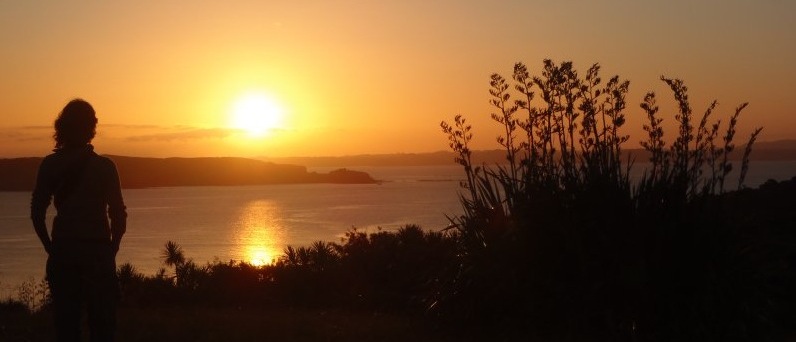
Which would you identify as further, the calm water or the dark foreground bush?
the calm water

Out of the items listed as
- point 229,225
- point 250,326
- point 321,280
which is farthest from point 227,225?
point 250,326

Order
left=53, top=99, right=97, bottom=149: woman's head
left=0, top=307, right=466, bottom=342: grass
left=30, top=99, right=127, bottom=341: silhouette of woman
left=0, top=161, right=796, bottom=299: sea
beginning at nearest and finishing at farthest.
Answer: left=30, top=99, right=127, bottom=341: silhouette of woman < left=53, top=99, right=97, bottom=149: woman's head < left=0, top=307, right=466, bottom=342: grass < left=0, top=161, right=796, bottom=299: sea

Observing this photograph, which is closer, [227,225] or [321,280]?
[321,280]

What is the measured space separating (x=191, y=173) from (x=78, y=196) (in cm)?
10967

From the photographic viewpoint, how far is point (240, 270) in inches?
463

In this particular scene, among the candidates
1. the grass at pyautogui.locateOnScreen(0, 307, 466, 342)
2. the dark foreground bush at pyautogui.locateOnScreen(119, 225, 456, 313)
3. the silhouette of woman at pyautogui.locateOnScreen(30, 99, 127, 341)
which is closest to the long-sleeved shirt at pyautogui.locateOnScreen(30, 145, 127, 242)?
the silhouette of woman at pyautogui.locateOnScreen(30, 99, 127, 341)

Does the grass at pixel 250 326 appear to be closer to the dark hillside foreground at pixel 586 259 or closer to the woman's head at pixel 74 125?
the dark hillside foreground at pixel 586 259

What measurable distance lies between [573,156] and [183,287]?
612 centimetres

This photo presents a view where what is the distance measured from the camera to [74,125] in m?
5.64

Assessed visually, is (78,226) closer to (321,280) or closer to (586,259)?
(586,259)

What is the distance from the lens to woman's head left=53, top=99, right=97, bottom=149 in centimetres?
564

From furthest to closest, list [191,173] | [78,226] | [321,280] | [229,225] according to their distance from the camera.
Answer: [191,173], [229,225], [321,280], [78,226]

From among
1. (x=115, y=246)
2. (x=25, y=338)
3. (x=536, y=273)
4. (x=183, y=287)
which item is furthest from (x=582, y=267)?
(x=183, y=287)

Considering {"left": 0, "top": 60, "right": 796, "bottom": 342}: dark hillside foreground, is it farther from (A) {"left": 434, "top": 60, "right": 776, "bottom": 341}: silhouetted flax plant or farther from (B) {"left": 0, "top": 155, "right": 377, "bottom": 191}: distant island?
(B) {"left": 0, "top": 155, "right": 377, "bottom": 191}: distant island
